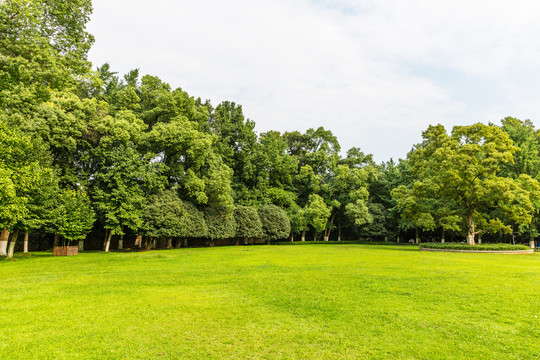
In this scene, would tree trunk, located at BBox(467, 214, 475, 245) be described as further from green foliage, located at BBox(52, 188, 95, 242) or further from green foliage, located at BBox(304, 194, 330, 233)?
green foliage, located at BBox(52, 188, 95, 242)

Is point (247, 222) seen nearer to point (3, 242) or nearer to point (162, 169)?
point (162, 169)

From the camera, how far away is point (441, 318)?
261 inches

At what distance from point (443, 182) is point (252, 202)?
22873 mm

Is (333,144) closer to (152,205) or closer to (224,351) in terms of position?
(152,205)

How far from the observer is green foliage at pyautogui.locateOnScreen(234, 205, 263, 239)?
128 ft

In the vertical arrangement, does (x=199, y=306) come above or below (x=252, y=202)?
below

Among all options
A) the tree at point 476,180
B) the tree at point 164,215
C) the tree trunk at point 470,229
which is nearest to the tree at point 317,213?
the tree at point 476,180

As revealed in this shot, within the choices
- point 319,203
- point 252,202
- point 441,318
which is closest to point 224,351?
point 441,318

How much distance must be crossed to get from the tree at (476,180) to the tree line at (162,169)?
121mm

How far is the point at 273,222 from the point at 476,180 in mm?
23210

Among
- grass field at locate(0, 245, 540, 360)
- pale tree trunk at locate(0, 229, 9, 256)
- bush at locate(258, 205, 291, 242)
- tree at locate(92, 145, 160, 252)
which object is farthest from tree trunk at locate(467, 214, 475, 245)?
pale tree trunk at locate(0, 229, 9, 256)

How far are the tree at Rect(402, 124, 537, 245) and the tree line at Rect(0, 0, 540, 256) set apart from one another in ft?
0.40

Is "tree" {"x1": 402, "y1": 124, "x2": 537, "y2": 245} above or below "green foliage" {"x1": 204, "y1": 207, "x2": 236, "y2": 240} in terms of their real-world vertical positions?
above

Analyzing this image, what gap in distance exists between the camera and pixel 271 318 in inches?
264
